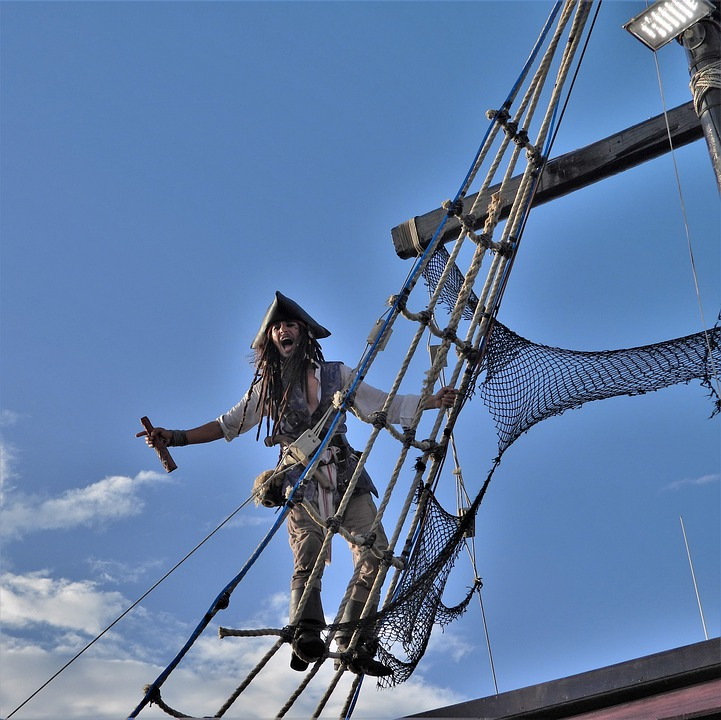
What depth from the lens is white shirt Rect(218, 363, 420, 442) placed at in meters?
6.15

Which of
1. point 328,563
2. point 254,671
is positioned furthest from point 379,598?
point 254,671

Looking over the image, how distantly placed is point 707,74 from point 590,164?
Result: 5.45 ft

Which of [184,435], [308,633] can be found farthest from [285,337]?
[308,633]

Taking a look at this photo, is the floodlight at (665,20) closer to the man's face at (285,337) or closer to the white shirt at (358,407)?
the white shirt at (358,407)

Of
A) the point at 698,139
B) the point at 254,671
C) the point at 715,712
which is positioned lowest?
the point at 715,712

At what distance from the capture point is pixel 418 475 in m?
6.05

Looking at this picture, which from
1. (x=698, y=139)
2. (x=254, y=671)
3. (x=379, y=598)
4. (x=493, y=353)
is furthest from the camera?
(x=698, y=139)

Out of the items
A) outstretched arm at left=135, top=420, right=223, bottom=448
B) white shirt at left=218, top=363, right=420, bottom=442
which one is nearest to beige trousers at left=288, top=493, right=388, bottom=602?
white shirt at left=218, top=363, right=420, bottom=442

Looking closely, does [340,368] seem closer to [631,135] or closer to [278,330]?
[278,330]

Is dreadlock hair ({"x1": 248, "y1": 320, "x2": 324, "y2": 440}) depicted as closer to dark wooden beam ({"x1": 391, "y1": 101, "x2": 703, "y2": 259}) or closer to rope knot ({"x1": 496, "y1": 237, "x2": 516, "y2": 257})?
rope knot ({"x1": 496, "y1": 237, "x2": 516, "y2": 257})

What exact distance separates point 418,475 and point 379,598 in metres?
0.67

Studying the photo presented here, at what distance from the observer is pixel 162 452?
6.20 m

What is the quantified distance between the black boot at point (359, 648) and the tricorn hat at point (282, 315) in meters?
1.61

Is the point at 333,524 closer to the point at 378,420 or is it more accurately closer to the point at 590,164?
the point at 378,420
